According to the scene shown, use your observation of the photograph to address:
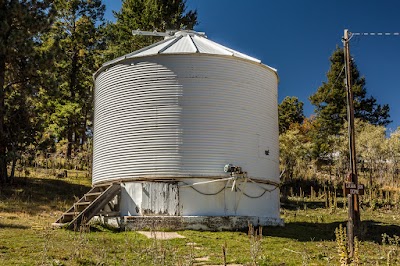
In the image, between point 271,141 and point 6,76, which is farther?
point 6,76

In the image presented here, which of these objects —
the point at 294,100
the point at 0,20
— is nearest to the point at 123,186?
the point at 0,20

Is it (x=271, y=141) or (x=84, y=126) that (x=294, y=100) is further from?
(x=271, y=141)

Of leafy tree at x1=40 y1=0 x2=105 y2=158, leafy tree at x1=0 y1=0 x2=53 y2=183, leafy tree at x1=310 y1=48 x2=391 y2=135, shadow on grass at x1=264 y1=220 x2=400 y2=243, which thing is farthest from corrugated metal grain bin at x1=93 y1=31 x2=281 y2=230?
leafy tree at x1=310 y1=48 x2=391 y2=135

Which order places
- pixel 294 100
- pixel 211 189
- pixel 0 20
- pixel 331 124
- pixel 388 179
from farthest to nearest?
pixel 294 100
pixel 331 124
pixel 388 179
pixel 0 20
pixel 211 189

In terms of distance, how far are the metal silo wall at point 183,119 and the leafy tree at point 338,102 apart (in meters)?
30.9

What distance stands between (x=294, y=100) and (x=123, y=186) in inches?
1590

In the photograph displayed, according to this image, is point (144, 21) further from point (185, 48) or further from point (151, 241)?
point (151, 241)

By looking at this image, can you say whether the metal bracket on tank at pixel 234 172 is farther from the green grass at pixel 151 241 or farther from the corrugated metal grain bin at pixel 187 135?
the green grass at pixel 151 241

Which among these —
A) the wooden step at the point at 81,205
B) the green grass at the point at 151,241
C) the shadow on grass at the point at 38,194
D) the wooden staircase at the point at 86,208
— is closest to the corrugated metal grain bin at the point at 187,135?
the wooden staircase at the point at 86,208

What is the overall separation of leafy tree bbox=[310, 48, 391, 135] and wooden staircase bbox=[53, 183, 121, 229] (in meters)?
33.9

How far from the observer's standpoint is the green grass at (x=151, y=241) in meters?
10.3

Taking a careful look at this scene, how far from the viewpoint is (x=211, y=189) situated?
18.4 metres

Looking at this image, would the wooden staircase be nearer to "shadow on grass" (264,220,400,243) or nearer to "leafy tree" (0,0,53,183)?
"shadow on grass" (264,220,400,243)

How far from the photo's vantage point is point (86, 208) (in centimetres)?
1731
